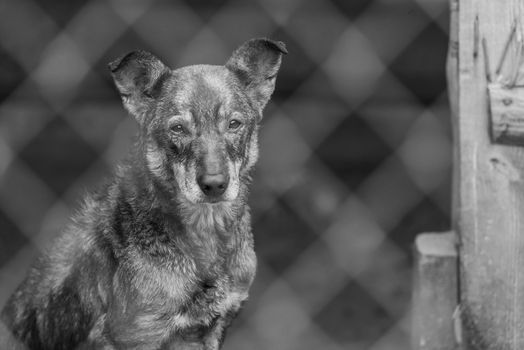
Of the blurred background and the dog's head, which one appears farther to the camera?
the blurred background

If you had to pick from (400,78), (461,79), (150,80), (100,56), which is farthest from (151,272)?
(400,78)

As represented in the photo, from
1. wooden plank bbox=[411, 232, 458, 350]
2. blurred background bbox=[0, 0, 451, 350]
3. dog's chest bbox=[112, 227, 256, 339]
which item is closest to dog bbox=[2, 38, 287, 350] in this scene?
dog's chest bbox=[112, 227, 256, 339]

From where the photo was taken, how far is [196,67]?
3826 millimetres

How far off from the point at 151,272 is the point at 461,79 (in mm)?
1311

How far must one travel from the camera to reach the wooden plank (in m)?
3.64

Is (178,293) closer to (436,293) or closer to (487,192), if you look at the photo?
(436,293)

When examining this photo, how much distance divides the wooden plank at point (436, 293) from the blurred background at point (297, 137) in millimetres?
1545

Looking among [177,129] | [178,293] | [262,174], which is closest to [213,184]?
[177,129]

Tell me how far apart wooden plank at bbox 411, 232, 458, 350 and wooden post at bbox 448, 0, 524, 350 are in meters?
0.10

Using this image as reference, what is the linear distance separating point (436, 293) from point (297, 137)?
6.55 feet

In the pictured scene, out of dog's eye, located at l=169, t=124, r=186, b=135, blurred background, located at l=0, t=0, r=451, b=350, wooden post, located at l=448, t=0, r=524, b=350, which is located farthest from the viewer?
blurred background, located at l=0, t=0, r=451, b=350

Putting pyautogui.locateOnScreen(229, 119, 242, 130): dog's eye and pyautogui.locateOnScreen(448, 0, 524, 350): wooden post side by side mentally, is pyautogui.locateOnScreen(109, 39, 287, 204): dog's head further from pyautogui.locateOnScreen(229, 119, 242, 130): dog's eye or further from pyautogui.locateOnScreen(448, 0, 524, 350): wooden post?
pyautogui.locateOnScreen(448, 0, 524, 350): wooden post

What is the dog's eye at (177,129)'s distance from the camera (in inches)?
144

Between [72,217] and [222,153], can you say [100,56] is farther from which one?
[222,153]
